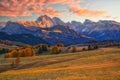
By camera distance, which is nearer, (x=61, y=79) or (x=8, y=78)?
(x=61, y=79)

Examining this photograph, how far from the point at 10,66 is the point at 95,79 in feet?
217

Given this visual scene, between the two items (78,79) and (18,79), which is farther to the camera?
(18,79)

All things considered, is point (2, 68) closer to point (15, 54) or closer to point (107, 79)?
point (107, 79)

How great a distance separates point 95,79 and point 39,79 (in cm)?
1283

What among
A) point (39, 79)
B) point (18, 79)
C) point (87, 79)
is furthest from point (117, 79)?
point (18, 79)

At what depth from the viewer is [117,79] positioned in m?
46.8

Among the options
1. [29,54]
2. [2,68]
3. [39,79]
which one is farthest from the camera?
[29,54]

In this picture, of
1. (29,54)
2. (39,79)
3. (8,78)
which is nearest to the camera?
(39,79)

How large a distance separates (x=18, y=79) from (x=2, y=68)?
49.2 metres

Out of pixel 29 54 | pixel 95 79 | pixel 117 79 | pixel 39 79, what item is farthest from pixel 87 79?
pixel 29 54

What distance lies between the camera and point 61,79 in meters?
50.2

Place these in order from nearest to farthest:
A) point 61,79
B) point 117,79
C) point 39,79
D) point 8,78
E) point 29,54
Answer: point 117,79 → point 61,79 → point 39,79 → point 8,78 → point 29,54

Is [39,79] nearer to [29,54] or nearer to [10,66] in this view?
[10,66]

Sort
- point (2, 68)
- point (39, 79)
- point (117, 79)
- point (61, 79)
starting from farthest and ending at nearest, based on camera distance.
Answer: point (2, 68) < point (39, 79) < point (61, 79) < point (117, 79)
